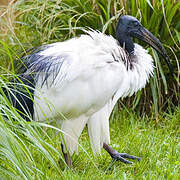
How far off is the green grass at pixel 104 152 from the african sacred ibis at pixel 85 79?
0.17m

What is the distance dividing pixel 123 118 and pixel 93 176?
70.9 inches

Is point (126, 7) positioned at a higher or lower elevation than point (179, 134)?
higher

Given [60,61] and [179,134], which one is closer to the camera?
[60,61]

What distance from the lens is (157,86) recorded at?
4.97 meters

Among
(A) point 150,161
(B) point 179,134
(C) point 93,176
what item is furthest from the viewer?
(B) point 179,134

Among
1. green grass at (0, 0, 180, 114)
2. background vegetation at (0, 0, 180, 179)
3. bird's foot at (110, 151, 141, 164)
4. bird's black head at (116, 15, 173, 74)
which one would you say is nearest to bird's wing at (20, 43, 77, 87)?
background vegetation at (0, 0, 180, 179)

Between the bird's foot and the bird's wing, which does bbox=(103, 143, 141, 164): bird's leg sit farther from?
the bird's wing

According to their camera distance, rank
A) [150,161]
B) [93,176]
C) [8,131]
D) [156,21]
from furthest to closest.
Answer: [156,21] → [150,161] → [93,176] → [8,131]

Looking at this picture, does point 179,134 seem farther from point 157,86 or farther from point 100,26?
point 100,26

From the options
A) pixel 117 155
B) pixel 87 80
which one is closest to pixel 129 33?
pixel 87 80

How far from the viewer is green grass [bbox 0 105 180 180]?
2570mm

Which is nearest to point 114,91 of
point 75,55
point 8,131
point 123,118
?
point 75,55

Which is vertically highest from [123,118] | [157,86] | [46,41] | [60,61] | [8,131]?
[8,131]

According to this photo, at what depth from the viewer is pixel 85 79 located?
386cm
